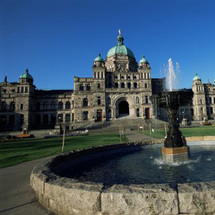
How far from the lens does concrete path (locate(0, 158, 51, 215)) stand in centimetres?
317

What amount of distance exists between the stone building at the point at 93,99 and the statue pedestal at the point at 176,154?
35.0 meters

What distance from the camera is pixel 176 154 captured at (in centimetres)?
772

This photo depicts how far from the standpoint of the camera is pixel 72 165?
726 cm

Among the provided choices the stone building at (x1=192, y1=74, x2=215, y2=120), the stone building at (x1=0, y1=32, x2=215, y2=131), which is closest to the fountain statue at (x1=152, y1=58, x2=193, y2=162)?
the stone building at (x1=0, y1=32, x2=215, y2=131)

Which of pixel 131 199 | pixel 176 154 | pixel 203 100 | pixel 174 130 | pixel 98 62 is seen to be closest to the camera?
pixel 131 199

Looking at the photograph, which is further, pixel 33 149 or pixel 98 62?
pixel 98 62

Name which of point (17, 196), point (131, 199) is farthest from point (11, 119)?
point (131, 199)

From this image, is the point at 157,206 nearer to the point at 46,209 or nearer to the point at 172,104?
the point at 46,209

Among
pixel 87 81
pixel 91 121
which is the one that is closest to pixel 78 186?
pixel 91 121

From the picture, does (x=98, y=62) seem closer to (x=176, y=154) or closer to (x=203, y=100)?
(x=203, y=100)

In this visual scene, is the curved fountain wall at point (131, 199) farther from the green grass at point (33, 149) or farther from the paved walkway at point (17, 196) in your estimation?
the green grass at point (33, 149)

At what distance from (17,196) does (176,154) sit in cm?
706

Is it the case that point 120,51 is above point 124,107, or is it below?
above

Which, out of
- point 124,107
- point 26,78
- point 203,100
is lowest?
point 124,107
